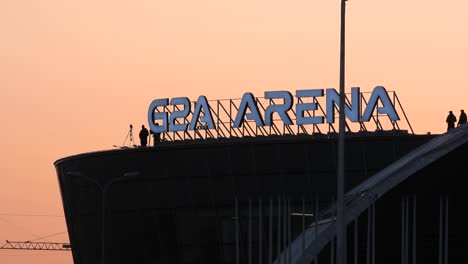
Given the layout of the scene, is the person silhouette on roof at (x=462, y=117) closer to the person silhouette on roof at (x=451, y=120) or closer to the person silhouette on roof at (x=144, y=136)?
the person silhouette on roof at (x=451, y=120)

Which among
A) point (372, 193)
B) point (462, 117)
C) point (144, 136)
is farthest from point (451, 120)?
point (372, 193)

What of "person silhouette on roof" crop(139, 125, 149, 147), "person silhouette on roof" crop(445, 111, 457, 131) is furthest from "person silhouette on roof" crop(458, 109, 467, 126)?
"person silhouette on roof" crop(139, 125, 149, 147)

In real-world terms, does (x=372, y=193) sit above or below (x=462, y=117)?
below

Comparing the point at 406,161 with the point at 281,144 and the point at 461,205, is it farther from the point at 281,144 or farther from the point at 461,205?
the point at 281,144

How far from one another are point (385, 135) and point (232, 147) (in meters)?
10.6

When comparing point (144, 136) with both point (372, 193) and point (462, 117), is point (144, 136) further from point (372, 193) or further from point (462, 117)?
point (372, 193)

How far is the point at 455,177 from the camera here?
83.8m

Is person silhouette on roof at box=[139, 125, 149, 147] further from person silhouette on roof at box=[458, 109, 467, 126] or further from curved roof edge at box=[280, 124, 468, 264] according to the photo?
curved roof edge at box=[280, 124, 468, 264]

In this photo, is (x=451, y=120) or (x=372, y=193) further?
(x=451, y=120)

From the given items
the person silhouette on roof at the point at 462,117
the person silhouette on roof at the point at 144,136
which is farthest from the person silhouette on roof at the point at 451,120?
the person silhouette on roof at the point at 144,136

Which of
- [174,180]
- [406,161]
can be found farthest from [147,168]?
[406,161]

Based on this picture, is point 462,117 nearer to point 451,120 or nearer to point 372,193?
point 451,120

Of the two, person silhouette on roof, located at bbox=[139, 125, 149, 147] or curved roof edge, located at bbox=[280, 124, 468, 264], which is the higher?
person silhouette on roof, located at bbox=[139, 125, 149, 147]

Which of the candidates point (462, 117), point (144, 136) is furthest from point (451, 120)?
point (144, 136)
